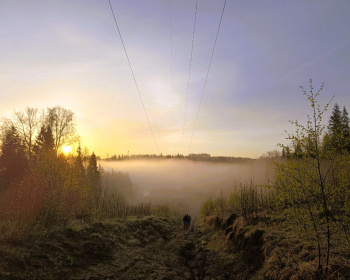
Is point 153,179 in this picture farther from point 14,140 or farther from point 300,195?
point 300,195

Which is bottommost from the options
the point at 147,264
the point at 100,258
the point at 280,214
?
the point at 147,264

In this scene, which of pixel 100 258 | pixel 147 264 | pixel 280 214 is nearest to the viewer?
pixel 280 214

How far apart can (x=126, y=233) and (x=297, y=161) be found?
13.3 metres

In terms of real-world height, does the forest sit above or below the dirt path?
above

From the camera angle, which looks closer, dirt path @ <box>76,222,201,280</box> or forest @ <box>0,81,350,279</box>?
forest @ <box>0,81,350,279</box>

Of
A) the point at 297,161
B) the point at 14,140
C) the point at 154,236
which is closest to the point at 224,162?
the point at 14,140

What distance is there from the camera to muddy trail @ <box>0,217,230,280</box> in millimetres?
8547

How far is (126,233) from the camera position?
1691 centimetres

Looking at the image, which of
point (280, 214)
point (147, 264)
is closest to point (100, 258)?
point (147, 264)

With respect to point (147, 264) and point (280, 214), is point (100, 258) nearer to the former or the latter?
point (147, 264)

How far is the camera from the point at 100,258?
11.6 metres

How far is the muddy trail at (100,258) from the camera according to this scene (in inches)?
336

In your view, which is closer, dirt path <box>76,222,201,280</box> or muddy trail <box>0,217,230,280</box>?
muddy trail <box>0,217,230,280</box>

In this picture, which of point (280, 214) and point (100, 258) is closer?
point (280, 214)
